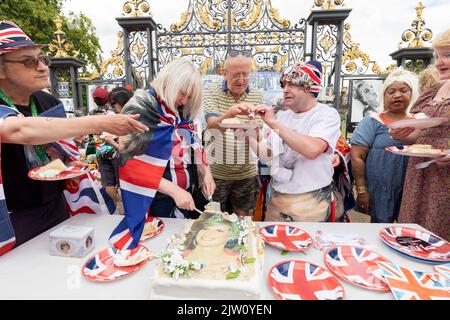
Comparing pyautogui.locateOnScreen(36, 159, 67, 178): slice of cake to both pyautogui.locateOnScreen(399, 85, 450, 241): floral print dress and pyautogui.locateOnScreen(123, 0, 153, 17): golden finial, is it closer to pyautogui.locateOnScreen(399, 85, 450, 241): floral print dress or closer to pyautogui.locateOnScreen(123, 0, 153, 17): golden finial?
pyautogui.locateOnScreen(399, 85, 450, 241): floral print dress

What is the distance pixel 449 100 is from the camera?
179 cm

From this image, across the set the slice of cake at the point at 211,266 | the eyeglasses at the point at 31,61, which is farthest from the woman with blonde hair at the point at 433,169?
the eyeglasses at the point at 31,61

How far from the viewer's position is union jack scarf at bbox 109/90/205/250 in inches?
58.4

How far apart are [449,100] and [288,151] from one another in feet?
3.81

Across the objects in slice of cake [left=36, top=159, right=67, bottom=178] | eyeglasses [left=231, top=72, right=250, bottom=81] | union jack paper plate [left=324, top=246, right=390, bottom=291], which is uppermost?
eyeglasses [left=231, top=72, right=250, bottom=81]

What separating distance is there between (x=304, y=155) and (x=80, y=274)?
1341mm

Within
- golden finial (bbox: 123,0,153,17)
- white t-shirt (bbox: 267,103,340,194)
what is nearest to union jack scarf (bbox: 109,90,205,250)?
white t-shirt (bbox: 267,103,340,194)

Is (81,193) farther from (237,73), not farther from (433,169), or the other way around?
(433,169)

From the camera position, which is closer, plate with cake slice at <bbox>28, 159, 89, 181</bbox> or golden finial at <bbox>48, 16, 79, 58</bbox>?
plate with cake slice at <bbox>28, 159, 89, 181</bbox>

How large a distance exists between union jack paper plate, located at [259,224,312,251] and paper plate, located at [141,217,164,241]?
623 millimetres

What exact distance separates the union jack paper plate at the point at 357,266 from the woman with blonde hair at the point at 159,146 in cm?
78
